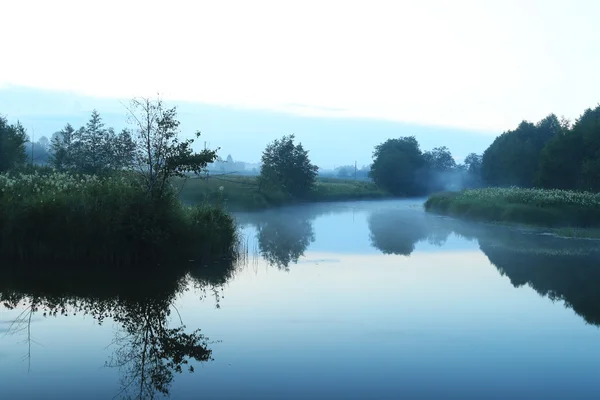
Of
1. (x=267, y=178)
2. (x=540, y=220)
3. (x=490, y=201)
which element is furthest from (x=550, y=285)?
(x=267, y=178)

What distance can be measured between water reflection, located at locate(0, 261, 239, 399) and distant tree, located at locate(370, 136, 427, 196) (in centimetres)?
7585

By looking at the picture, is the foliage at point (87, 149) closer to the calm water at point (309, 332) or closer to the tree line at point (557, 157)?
the calm water at point (309, 332)

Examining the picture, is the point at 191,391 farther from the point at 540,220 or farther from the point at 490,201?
the point at 490,201

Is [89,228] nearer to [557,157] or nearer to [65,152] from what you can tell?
[65,152]

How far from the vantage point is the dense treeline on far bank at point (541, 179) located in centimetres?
3469

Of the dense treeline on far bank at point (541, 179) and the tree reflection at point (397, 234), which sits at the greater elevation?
the dense treeline on far bank at point (541, 179)

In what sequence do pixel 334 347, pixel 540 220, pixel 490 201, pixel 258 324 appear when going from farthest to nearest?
pixel 490 201 → pixel 540 220 → pixel 258 324 → pixel 334 347

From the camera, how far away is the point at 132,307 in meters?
12.1

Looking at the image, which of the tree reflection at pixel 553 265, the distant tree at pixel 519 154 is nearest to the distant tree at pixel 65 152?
the tree reflection at pixel 553 265

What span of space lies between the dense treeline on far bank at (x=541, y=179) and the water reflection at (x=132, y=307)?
24.5 meters

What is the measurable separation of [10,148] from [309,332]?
33539 mm

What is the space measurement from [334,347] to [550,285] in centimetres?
898

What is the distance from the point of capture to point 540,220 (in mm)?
34281

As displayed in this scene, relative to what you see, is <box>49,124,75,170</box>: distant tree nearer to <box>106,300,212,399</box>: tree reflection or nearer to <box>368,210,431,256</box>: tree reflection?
<box>368,210,431,256</box>: tree reflection
